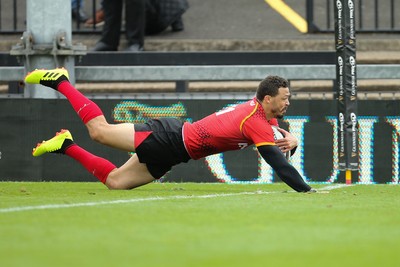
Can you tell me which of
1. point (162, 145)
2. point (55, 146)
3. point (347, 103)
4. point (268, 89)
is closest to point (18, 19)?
point (347, 103)

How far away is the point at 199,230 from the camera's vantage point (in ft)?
22.2

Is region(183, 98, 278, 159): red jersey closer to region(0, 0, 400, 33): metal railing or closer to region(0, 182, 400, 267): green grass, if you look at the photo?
region(0, 182, 400, 267): green grass

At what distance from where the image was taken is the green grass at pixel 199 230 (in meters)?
5.60

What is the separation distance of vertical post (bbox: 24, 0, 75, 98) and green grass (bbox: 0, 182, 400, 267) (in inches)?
188

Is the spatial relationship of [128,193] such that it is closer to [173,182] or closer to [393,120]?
[173,182]

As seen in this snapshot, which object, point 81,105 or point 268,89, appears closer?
point 268,89

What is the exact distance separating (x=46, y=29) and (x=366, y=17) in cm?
754

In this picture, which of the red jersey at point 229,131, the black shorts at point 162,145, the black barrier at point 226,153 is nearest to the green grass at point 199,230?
the red jersey at point 229,131

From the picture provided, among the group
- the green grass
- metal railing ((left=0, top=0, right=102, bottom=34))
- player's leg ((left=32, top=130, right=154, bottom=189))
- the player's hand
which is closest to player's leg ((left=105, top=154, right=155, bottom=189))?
player's leg ((left=32, top=130, right=154, bottom=189))

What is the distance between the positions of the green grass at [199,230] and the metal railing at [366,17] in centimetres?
881

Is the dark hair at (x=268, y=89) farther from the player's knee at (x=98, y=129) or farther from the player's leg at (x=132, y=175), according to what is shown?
the player's knee at (x=98, y=129)

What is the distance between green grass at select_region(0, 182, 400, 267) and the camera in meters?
5.60

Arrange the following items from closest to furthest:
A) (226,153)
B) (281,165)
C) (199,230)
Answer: (199,230)
(281,165)
(226,153)

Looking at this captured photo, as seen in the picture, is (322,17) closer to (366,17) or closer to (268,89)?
(366,17)
